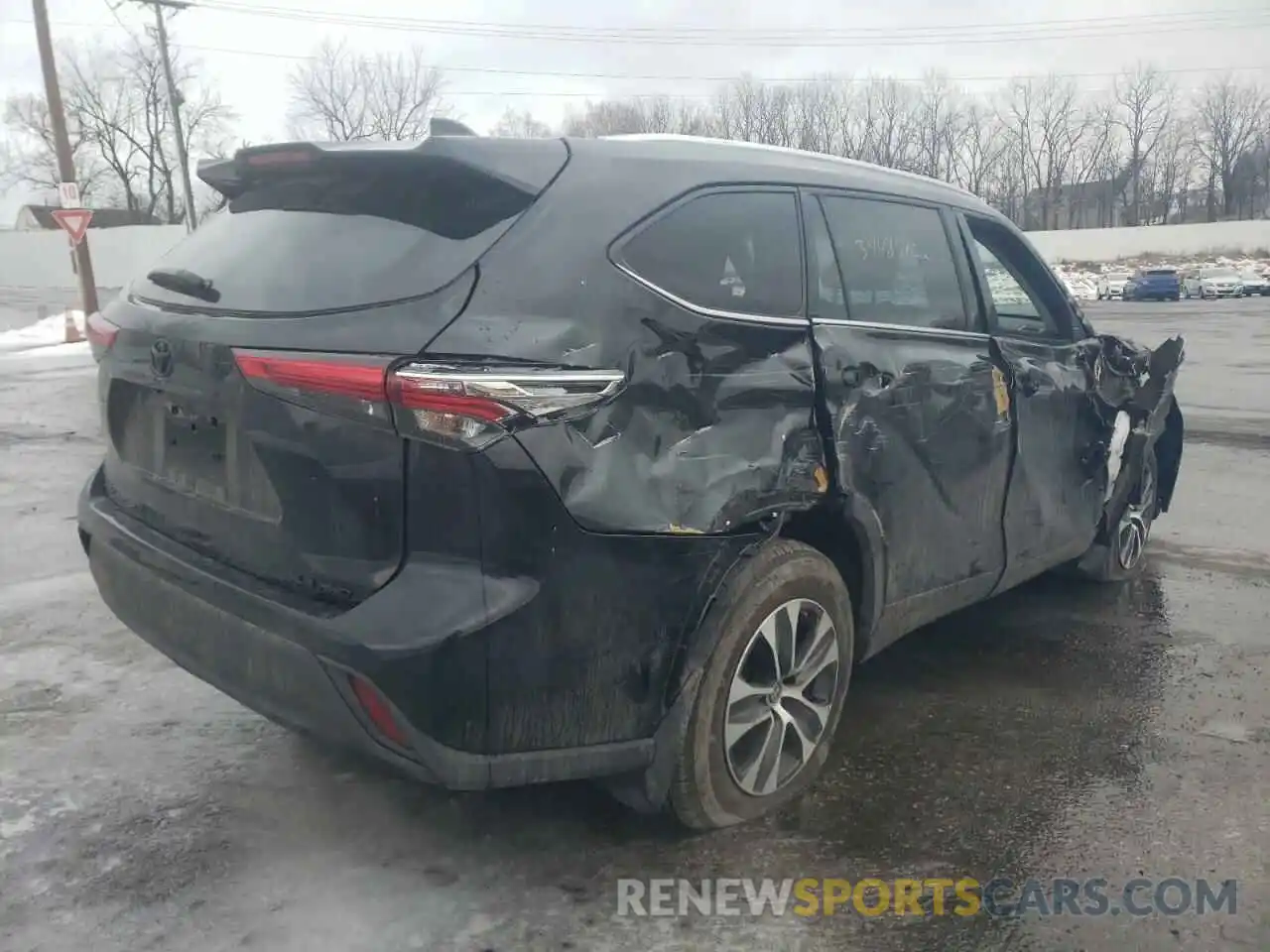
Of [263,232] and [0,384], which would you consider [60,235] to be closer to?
[0,384]

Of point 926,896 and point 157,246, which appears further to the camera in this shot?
point 157,246

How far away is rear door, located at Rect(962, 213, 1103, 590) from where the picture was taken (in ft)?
13.2

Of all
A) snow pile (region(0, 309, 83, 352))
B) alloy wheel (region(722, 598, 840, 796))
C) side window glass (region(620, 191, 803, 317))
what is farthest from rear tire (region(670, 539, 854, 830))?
snow pile (region(0, 309, 83, 352))

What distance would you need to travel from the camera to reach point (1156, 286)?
43.5 meters

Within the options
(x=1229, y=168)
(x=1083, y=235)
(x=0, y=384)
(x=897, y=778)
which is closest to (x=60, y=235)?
(x=0, y=384)

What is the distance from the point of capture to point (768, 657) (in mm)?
3012

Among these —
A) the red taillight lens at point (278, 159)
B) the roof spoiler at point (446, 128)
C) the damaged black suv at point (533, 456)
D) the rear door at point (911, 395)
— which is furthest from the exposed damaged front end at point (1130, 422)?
the red taillight lens at point (278, 159)

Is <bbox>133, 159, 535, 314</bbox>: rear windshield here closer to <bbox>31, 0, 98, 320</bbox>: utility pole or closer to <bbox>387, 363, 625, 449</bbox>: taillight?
<bbox>387, 363, 625, 449</bbox>: taillight

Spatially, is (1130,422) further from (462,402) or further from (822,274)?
(462,402)

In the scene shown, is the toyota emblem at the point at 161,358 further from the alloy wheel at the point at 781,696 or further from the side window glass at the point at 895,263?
the side window glass at the point at 895,263

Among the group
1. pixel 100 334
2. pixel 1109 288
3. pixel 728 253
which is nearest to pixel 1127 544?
pixel 728 253

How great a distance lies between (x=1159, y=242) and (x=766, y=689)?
69472 millimetres

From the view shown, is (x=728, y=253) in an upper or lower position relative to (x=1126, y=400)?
upper

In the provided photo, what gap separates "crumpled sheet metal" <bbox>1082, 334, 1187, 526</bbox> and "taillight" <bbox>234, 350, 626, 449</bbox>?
2.98m
